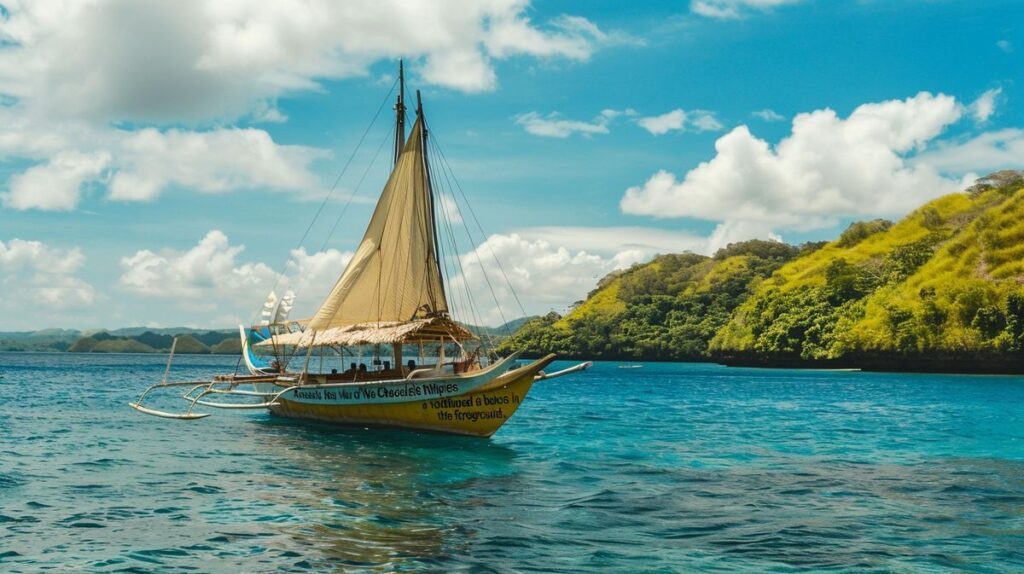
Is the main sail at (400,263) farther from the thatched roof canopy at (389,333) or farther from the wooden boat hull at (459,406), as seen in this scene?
the wooden boat hull at (459,406)

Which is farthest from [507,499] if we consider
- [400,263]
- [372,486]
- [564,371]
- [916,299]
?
[916,299]

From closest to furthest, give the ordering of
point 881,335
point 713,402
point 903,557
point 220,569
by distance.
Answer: point 220,569, point 903,557, point 713,402, point 881,335

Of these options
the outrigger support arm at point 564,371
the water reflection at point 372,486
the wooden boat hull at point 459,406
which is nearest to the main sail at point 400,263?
the wooden boat hull at point 459,406

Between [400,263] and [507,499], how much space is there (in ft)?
66.1

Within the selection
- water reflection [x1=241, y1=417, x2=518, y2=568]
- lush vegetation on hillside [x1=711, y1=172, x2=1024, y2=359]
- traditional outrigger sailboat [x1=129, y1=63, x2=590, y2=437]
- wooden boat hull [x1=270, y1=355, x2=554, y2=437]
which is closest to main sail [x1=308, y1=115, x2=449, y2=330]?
traditional outrigger sailboat [x1=129, y1=63, x2=590, y2=437]

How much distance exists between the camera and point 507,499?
20.4m

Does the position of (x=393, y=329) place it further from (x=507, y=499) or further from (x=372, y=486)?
(x=507, y=499)

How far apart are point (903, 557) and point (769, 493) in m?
6.83

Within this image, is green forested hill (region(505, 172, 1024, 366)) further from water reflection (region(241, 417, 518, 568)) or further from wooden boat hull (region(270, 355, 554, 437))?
water reflection (region(241, 417, 518, 568))

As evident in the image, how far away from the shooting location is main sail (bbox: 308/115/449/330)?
1523 inches

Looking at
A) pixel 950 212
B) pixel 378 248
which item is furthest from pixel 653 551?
pixel 950 212

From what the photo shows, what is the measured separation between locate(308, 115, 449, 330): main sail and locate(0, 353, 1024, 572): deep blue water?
6.09 m

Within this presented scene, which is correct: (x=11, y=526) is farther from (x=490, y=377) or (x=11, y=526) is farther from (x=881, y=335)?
(x=881, y=335)

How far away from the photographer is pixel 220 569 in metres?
13.6
